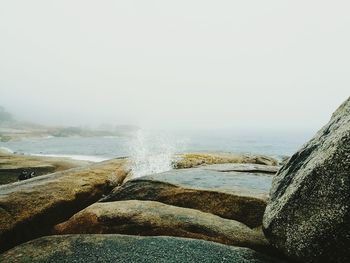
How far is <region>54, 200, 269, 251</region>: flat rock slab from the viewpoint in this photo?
22.6ft

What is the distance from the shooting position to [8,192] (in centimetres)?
860

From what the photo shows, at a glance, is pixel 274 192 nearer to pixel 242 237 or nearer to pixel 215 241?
pixel 242 237

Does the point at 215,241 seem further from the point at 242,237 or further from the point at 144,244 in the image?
the point at 144,244

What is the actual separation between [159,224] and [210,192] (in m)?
2.10

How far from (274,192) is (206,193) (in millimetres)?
2450

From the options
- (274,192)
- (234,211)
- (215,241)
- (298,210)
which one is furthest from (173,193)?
(298,210)

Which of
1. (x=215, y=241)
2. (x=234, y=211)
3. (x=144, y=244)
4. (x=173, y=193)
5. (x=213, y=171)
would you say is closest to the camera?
(x=144, y=244)

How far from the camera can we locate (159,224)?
7.23 m

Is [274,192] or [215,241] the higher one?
[274,192]

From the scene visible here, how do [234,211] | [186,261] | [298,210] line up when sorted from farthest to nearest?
[234,211]
[186,261]
[298,210]

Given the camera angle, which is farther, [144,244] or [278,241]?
[144,244]

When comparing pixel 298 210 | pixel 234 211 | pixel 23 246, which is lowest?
pixel 23 246

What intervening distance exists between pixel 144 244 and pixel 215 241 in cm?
160

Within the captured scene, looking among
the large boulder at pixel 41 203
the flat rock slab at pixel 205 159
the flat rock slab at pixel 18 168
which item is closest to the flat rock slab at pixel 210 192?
the large boulder at pixel 41 203
